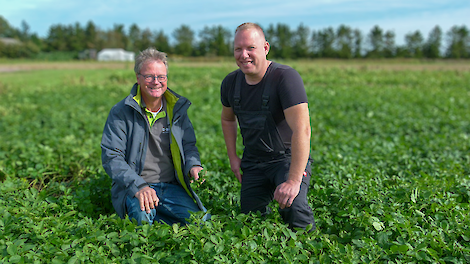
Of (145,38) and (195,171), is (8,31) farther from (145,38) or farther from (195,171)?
(195,171)

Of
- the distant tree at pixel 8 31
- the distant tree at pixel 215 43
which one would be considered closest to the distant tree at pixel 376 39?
the distant tree at pixel 215 43

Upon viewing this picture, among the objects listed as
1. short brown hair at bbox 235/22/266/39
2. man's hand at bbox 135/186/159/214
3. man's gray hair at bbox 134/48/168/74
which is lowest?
man's hand at bbox 135/186/159/214

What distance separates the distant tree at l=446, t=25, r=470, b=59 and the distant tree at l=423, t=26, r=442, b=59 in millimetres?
2087

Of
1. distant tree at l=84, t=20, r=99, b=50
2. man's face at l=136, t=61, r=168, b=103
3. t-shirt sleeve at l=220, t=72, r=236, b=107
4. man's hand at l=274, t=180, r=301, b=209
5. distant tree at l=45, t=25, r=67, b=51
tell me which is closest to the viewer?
man's hand at l=274, t=180, r=301, b=209

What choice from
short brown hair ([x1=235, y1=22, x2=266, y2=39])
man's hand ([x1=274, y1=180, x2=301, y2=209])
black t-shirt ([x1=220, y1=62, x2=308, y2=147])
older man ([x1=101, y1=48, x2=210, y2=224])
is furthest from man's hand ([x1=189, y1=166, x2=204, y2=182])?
short brown hair ([x1=235, y1=22, x2=266, y2=39])

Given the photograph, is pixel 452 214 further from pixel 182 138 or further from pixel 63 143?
pixel 63 143

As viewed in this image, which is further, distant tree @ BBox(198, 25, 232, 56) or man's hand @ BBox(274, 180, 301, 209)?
distant tree @ BBox(198, 25, 232, 56)

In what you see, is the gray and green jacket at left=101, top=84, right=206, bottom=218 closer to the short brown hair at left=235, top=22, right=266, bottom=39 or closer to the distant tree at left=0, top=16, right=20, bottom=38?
the short brown hair at left=235, top=22, right=266, bottom=39

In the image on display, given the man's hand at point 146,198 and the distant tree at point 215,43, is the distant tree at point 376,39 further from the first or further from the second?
the man's hand at point 146,198

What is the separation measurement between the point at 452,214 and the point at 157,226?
2407 mm

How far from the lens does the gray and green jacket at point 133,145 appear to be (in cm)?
282

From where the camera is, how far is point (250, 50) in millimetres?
2709

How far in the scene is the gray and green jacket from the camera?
2.82 meters

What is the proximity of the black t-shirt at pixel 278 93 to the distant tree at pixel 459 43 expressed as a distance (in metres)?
75.4
